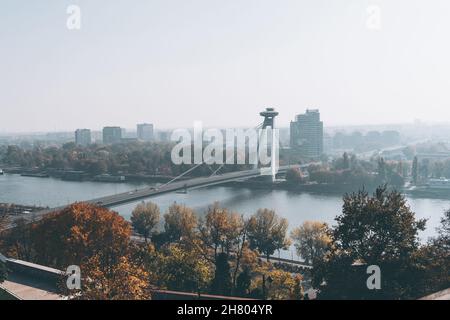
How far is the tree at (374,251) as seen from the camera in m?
3.36

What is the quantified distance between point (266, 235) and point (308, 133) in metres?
24.6

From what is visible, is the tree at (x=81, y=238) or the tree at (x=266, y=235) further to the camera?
the tree at (x=266, y=235)

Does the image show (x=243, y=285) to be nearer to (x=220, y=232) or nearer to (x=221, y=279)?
(x=221, y=279)

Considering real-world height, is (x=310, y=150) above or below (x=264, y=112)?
below

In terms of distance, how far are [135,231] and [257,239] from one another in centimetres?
285

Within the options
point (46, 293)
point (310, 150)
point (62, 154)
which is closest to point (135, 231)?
point (46, 293)

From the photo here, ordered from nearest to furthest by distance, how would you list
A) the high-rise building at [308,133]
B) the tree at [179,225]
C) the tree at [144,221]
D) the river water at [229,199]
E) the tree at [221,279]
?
the tree at [221,279]
the tree at [179,225]
the tree at [144,221]
the river water at [229,199]
the high-rise building at [308,133]

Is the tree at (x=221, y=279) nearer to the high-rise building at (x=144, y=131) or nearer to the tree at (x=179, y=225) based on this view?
the tree at (x=179, y=225)

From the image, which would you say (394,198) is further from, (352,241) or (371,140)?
(371,140)

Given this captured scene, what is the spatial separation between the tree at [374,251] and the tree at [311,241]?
11.6ft

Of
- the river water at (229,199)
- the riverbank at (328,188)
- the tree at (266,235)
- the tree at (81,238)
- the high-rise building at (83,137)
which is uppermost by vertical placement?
the high-rise building at (83,137)

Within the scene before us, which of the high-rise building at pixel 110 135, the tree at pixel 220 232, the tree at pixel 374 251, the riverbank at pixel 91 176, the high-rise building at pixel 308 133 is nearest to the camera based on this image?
the tree at pixel 374 251

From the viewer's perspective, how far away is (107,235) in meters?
4.76

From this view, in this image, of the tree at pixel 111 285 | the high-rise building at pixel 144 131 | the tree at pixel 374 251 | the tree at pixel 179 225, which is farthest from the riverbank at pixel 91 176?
the high-rise building at pixel 144 131
